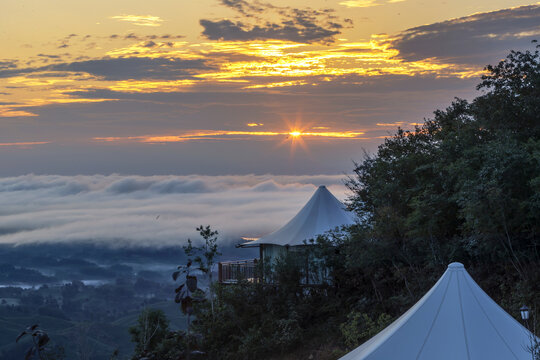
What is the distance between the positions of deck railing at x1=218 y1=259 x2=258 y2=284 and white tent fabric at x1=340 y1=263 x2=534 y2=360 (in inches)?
482

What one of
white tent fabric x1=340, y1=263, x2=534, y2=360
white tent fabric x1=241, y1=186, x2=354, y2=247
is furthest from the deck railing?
white tent fabric x1=340, y1=263, x2=534, y2=360

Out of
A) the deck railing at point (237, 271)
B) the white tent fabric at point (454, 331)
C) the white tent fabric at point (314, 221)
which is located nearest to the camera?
the white tent fabric at point (454, 331)

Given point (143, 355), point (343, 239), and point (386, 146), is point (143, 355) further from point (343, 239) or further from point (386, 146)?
point (386, 146)

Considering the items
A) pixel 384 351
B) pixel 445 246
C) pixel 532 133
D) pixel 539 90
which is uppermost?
pixel 539 90

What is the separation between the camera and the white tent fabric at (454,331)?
30.3 ft

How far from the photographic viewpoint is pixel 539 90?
18641 mm

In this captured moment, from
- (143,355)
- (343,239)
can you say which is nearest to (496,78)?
(343,239)

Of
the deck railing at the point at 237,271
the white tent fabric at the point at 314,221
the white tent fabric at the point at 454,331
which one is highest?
the white tent fabric at the point at 314,221

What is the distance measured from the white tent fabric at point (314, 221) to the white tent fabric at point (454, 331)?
579 inches

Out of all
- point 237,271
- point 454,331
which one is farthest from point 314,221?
point 454,331

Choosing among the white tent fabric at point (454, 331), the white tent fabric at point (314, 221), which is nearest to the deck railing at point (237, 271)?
the white tent fabric at point (314, 221)

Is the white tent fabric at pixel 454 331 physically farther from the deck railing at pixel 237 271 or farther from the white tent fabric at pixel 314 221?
the white tent fabric at pixel 314 221

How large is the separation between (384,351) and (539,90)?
40.9 feet

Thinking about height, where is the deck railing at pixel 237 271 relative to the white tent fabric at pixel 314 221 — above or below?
below
